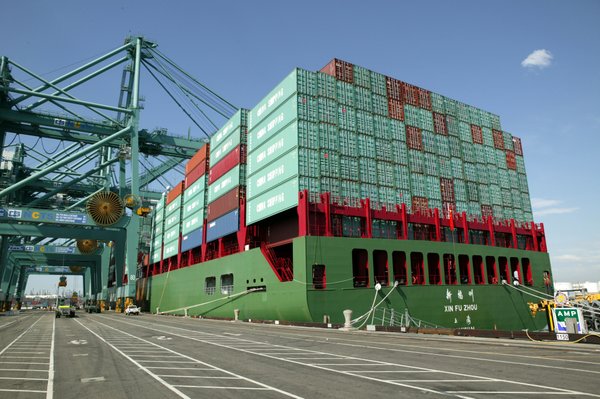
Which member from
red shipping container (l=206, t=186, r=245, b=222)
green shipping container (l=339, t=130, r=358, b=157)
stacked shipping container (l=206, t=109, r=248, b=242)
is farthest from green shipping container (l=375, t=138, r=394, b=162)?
red shipping container (l=206, t=186, r=245, b=222)

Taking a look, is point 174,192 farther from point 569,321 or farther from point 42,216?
point 569,321

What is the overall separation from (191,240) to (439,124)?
35329mm

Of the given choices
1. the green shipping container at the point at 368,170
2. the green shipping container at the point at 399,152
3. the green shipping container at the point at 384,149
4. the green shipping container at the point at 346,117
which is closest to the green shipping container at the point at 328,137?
the green shipping container at the point at 346,117

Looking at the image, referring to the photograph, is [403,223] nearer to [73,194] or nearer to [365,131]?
[365,131]

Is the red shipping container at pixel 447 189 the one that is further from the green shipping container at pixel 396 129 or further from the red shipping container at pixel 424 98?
the red shipping container at pixel 424 98

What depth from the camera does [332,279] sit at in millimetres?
30984

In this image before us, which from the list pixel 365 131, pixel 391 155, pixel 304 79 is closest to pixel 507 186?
pixel 391 155

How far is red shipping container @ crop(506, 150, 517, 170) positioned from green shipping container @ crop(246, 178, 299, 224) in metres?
32.9

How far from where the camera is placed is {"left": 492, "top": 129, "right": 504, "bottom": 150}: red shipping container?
167ft

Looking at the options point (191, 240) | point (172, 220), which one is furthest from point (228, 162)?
point (172, 220)

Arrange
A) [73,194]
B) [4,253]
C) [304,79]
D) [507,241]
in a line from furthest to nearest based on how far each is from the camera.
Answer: [73,194]
[4,253]
[507,241]
[304,79]

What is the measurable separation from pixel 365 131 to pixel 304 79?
769 cm

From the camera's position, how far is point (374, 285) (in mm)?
33094

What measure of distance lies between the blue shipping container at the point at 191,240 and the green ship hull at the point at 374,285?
4.03m
